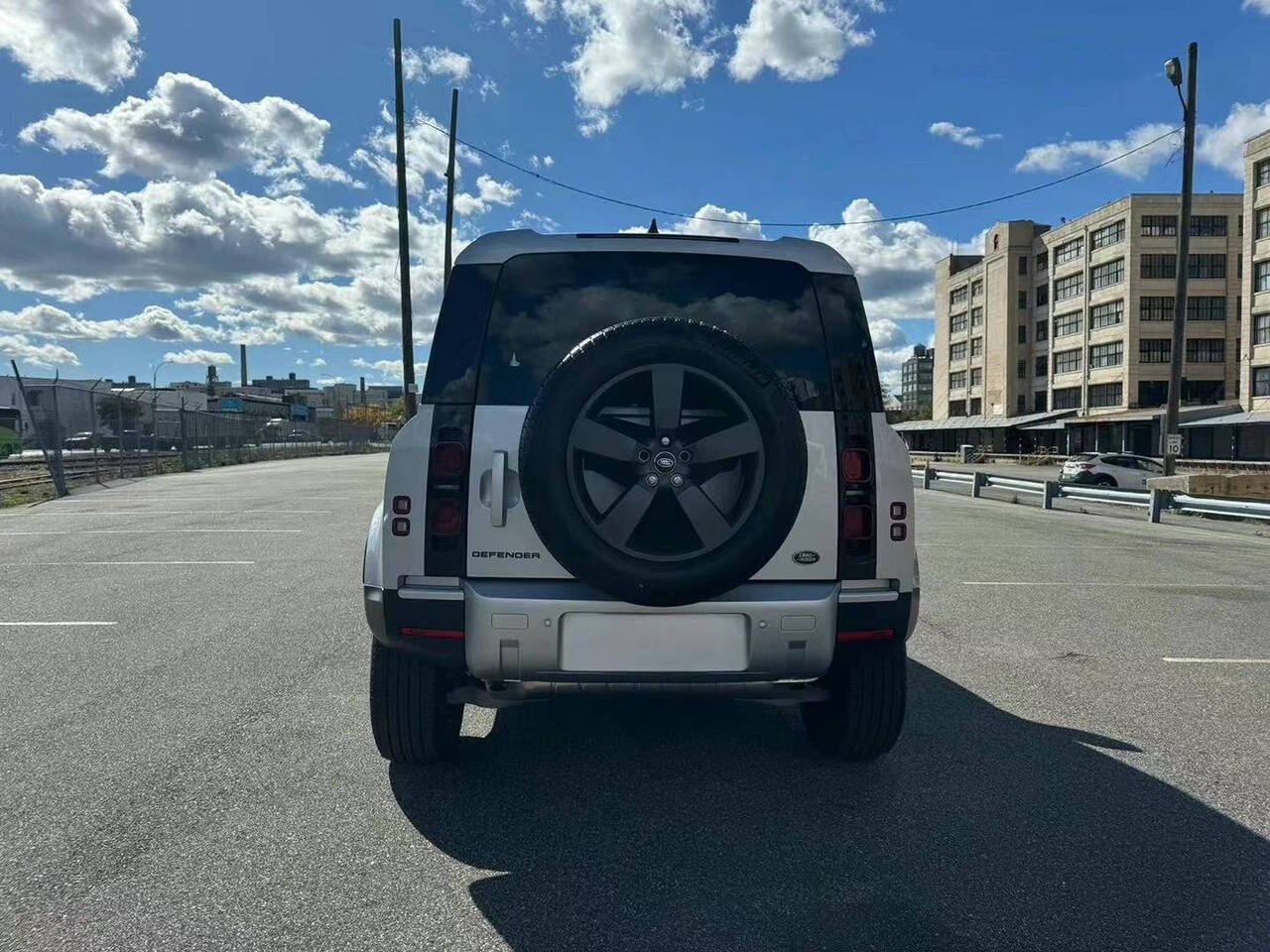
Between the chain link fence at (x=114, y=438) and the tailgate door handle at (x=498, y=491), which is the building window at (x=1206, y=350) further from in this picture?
the tailgate door handle at (x=498, y=491)

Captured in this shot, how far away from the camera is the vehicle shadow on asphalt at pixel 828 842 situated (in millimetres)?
2359

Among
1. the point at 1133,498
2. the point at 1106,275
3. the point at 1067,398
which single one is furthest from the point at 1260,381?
the point at 1133,498

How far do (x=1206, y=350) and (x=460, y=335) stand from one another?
68.0 metres

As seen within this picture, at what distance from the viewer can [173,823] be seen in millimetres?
2932

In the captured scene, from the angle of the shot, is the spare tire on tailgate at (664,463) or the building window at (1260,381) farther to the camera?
the building window at (1260,381)

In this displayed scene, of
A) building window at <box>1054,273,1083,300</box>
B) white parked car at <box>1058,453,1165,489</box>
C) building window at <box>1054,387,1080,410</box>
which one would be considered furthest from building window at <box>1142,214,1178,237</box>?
white parked car at <box>1058,453,1165,489</box>

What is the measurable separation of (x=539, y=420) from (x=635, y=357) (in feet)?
1.22

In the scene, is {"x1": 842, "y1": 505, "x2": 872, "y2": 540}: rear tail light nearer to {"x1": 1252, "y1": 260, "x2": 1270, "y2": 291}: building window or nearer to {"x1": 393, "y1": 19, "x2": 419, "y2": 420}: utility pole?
{"x1": 393, "y1": 19, "x2": 419, "y2": 420}: utility pole

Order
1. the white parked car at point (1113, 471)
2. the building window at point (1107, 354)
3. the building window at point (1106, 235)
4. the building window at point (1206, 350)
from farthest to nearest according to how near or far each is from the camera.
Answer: the building window at point (1107, 354)
the building window at point (1106, 235)
the building window at point (1206, 350)
the white parked car at point (1113, 471)

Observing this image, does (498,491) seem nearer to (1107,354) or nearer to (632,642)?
(632,642)

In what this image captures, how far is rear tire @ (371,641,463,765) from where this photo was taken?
3.21 metres

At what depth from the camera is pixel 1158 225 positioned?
5850 centimetres

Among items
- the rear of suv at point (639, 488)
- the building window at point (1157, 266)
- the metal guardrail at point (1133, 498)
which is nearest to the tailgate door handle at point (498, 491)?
the rear of suv at point (639, 488)

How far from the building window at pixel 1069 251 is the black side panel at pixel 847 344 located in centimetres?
7150
